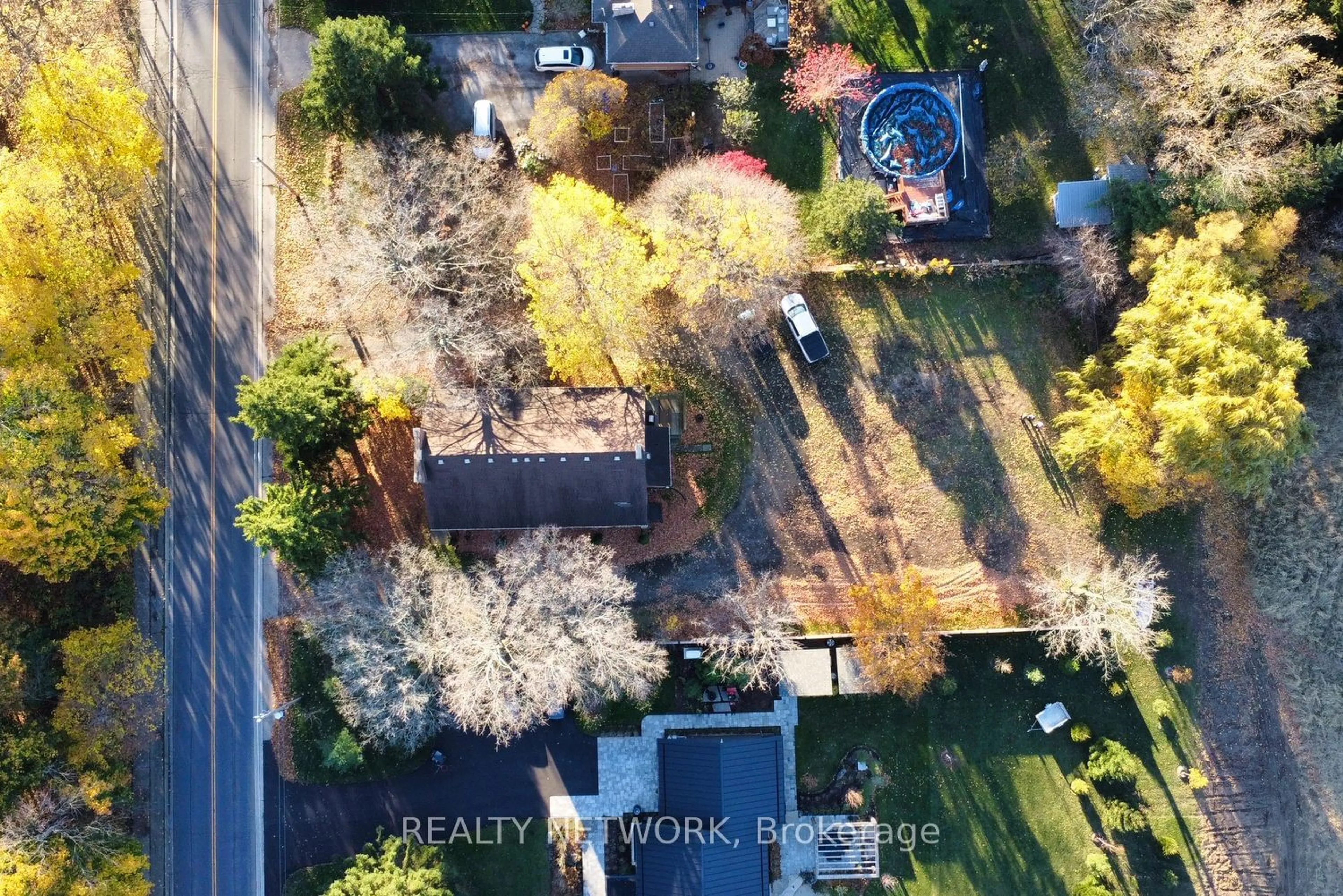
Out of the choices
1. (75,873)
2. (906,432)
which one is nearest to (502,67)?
(906,432)

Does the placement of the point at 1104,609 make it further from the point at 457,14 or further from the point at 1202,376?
the point at 457,14

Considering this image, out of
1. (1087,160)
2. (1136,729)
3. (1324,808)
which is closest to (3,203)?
(1087,160)

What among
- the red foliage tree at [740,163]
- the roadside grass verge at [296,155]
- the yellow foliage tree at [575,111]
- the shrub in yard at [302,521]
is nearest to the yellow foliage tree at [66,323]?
the roadside grass verge at [296,155]

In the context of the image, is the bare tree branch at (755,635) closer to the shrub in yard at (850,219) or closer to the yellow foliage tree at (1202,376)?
the yellow foliage tree at (1202,376)

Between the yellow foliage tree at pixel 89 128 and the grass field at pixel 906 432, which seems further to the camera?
the grass field at pixel 906 432

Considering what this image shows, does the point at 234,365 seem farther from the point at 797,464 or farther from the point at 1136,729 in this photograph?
the point at 1136,729

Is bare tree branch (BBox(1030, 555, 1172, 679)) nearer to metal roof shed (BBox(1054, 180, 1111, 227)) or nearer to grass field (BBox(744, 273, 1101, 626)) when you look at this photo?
grass field (BBox(744, 273, 1101, 626))
